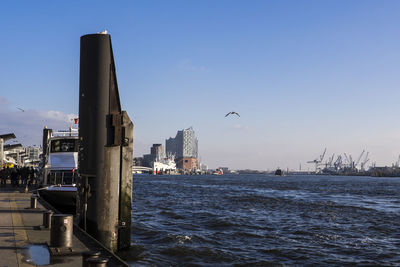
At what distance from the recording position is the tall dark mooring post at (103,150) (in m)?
11.9

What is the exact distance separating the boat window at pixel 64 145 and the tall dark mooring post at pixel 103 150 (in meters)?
15.1

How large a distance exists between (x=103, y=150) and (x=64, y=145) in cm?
1628

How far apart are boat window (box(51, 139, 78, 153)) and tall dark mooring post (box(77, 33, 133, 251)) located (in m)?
15.1

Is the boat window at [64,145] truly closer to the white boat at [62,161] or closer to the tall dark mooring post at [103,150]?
the white boat at [62,161]

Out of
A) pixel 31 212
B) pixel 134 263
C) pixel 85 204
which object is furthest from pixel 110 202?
pixel 31 212

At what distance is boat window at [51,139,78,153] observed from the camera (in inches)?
1054

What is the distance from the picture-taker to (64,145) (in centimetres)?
2692

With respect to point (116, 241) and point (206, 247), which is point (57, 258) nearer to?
point (116, 241)

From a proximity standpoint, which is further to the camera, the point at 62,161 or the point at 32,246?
the point at 62,161

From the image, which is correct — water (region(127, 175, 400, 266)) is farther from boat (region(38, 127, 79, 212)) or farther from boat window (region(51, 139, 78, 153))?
boat window (region(51, 139, 78, 153))

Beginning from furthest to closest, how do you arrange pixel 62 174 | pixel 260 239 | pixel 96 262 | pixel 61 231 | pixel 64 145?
pixel 64 145
pixel 62 174
pixel 260 239
pixel 61 231
pixel 96 262

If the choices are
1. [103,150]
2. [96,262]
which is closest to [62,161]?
[103,150]

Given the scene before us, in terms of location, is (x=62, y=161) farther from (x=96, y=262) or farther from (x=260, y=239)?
(x=96, y=262)

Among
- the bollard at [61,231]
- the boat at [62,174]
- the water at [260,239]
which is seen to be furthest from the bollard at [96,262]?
the boat at [62,174]
